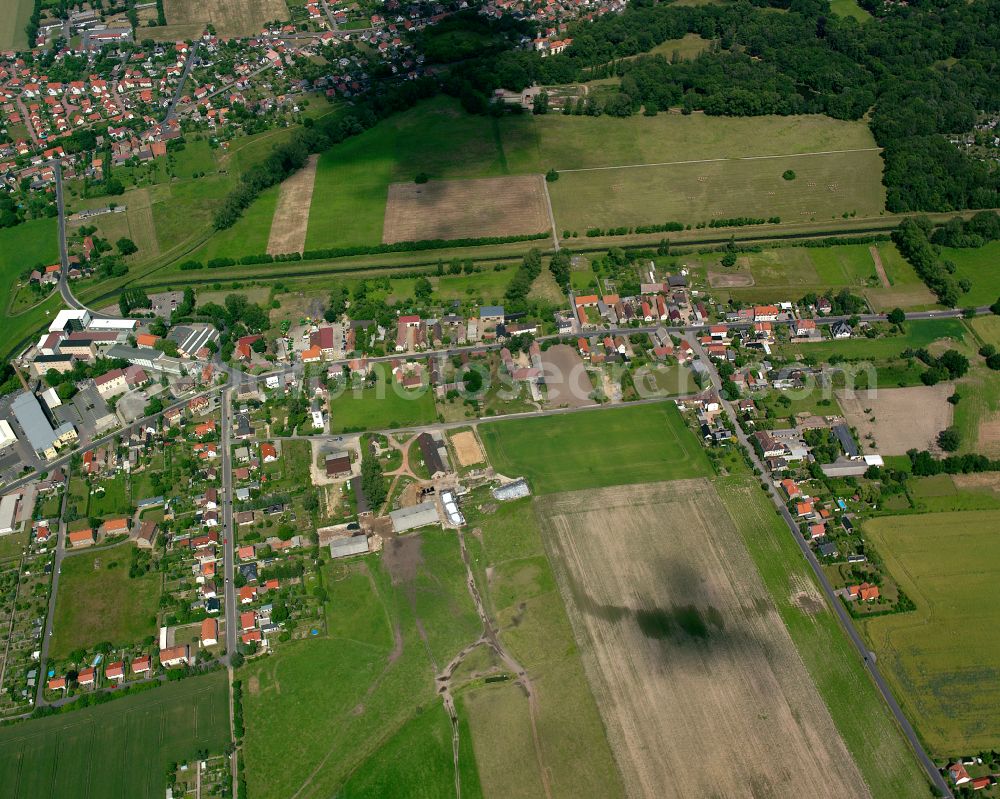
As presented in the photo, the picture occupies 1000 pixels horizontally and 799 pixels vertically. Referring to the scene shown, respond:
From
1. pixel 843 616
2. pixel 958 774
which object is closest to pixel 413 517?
pixel 843 616

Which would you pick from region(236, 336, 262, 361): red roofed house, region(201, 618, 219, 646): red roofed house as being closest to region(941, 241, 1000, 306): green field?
region(236, 336, 262, 361): red roofed house

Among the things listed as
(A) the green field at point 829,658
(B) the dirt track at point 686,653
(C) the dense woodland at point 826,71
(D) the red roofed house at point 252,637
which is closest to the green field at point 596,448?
(B) the dirt track at point 686,653

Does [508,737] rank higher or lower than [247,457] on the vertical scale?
lower

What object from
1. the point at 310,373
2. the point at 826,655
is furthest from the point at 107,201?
the point at 826,655

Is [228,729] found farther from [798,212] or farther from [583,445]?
[798,212]

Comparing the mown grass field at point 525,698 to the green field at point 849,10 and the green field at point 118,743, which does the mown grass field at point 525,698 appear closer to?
the green field at point 118,743
